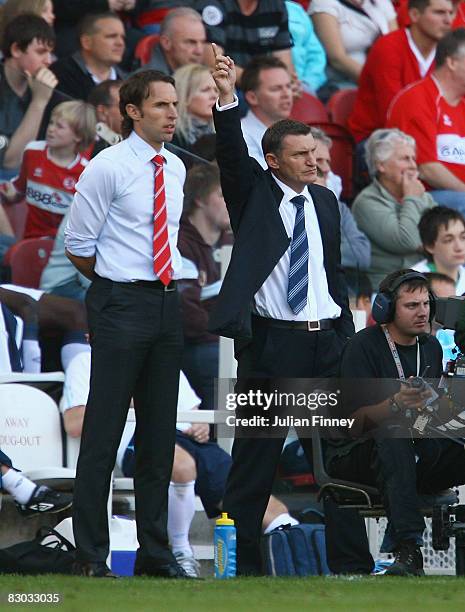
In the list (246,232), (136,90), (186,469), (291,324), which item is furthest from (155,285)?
(186,469)

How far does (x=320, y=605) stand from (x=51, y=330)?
12.1ft

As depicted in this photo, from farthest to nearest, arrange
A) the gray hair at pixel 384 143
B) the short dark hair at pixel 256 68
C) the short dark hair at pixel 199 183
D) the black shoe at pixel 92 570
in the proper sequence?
the gray hair at pixel 384 143, the short dark hair at pixel 256 68, the short dark hair at pixel 199 183, the black shoe at pixel 92 570

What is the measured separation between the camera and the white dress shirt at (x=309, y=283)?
21.9 feet

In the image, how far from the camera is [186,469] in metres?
7.67

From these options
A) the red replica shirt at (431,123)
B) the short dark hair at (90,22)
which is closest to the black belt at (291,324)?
the short dark hair at (90,22)

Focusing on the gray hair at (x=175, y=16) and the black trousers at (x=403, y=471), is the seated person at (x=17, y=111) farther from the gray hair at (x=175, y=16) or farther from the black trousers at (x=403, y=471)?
the black trousers at (x=403, y=471)

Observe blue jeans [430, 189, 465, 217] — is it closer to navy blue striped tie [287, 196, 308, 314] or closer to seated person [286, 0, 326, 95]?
seated person [286, 0, 326, 95]

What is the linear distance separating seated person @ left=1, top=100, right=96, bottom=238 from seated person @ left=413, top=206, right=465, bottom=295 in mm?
2553

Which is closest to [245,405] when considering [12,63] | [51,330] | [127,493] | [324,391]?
[324,391]

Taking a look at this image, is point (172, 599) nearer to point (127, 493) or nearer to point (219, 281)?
point (127, 493)

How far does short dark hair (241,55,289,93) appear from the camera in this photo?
33.3 feet

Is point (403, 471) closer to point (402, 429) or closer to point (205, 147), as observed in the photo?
point (402, 429)

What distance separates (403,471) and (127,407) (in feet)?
4.07

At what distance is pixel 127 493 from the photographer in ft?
25.8
